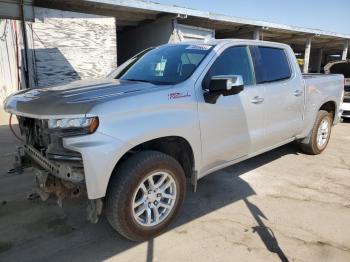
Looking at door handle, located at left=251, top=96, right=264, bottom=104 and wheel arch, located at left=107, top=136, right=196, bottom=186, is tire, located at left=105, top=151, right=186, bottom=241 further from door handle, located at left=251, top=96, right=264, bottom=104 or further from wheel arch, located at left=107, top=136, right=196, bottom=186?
door handle, located at left=251, top=96, right=264, bottom=104

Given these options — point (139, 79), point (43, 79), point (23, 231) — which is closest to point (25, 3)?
point (43, 79)

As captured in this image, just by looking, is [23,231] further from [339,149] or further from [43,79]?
[43,79]

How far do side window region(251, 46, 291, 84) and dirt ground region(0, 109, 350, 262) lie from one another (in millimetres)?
1482

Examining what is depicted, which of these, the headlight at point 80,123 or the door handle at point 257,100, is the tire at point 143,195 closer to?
the headlight at point 80,123

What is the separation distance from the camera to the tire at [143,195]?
9.47 feet

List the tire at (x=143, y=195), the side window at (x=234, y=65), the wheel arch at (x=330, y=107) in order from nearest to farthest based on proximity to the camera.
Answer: the tire at (x=143, y=195), the side window at (x=234, y=65), the wheel arch at (x=330, y=107)

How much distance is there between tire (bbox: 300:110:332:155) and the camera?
226 inches

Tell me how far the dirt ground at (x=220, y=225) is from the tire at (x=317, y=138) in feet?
2.85

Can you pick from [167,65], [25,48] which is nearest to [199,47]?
[167,65]

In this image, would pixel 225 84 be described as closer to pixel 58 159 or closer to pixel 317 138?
pixel 58 159

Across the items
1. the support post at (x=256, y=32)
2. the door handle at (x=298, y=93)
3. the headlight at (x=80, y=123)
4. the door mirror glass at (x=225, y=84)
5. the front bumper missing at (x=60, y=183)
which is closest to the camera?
the headlight at (x=80, y=123)

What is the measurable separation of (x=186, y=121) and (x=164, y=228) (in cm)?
110

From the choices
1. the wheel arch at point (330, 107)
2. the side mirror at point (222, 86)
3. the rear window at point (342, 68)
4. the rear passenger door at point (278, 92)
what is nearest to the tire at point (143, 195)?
the side mirror at point (222, 86)

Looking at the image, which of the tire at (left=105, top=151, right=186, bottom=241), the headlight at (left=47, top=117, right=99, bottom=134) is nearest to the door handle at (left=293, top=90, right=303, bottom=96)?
the tire at (left=105, top=151, right=186, bottom=241)
